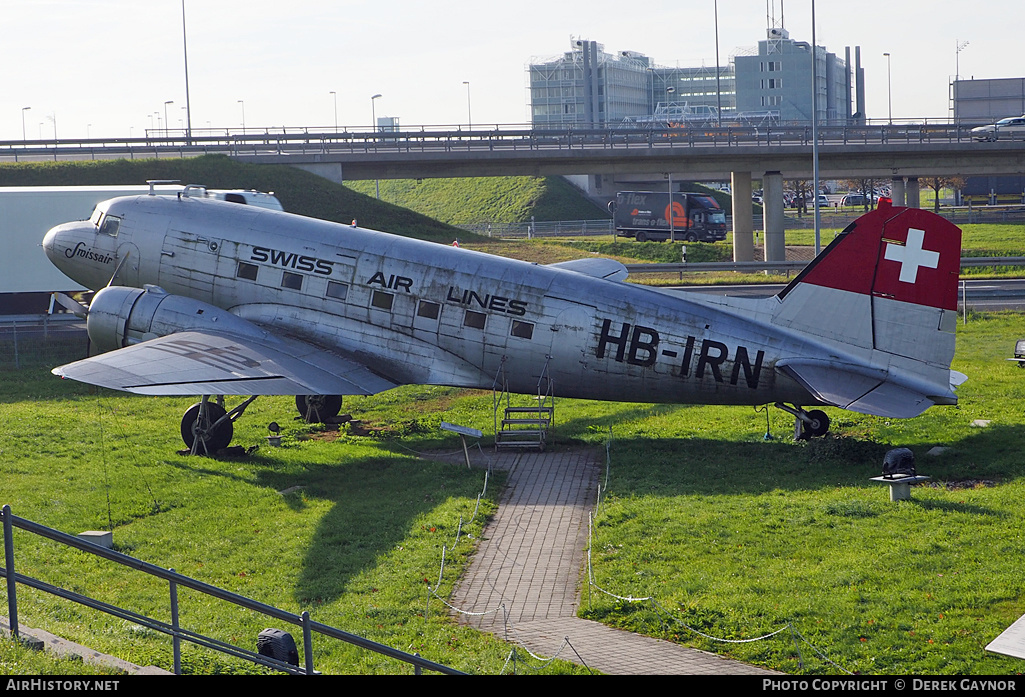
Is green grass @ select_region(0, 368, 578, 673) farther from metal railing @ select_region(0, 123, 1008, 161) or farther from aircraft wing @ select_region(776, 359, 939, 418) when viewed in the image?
metal railing @ select_region(0, 123, 1008, 161)

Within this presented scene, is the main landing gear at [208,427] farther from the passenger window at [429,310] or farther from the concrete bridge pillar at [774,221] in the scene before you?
the concrete bridge pillar at [774,221]

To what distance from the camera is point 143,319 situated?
83.1 ft

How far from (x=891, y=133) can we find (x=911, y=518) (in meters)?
61.8

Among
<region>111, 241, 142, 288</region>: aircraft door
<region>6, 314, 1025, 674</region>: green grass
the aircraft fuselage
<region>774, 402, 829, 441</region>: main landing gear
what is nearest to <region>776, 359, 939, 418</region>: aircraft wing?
the aircraft fuselage

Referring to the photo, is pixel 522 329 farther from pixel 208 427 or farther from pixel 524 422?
pixel 208 427

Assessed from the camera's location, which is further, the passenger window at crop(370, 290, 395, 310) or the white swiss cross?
the passenger window at crop(370, 290, 395, 310)

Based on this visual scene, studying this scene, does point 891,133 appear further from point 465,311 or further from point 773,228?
point 465,311

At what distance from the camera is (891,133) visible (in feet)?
239

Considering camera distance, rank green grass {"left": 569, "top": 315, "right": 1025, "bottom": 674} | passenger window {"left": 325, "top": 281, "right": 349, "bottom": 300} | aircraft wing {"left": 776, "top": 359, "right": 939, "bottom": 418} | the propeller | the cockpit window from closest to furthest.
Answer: green grass {"left": 569, "top": 315, "right": 1025, "bottom": 674}
aircraft wing {"left": 776, "top": 359, "right": 939, "bottom": 418}
passenger window {"left": 325, "top": 281, "right": 349, "bottom": 300}
the propeller
the cockpit window

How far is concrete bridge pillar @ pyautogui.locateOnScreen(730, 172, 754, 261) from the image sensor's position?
234 feet

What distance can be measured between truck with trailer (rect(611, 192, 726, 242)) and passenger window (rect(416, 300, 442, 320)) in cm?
6122
